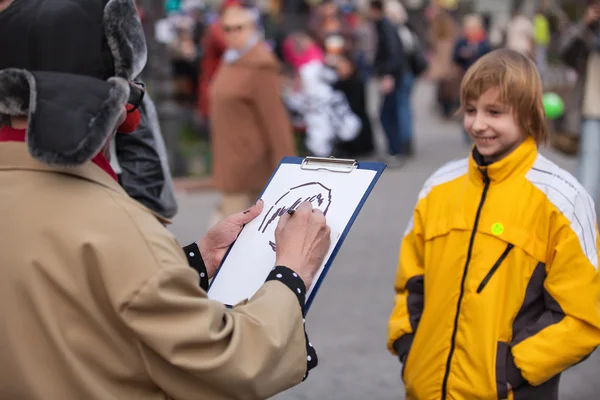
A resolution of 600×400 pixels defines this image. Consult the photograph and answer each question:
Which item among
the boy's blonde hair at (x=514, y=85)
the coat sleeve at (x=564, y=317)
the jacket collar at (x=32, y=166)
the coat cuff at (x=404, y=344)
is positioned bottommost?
the coat cuff at (x=404, y=344)

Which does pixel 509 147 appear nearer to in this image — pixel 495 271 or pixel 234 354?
pixel 495 271

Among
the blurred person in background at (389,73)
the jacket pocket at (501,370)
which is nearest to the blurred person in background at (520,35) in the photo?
the blurred person in background at (389,73)

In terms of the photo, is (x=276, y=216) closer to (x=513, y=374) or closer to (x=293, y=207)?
(x=293, y=207)

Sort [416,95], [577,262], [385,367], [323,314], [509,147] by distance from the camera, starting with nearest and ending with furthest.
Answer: [577,262]
[509,147]
[385,367]
[323,314]
[416,95]

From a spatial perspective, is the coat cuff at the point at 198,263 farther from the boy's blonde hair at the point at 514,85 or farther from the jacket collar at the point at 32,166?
the boy's blonde hair at the point at 514,85

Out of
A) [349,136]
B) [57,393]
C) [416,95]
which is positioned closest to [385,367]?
[57,393]

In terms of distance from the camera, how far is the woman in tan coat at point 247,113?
23.8ft

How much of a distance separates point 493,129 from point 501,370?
31.8 inches

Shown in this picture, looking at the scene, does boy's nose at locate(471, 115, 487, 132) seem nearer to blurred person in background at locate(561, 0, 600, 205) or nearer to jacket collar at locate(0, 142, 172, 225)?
jacket collar at locate(0, 142, 172, 225)

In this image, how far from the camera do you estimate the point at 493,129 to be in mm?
3266

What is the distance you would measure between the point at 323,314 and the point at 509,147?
11.0 ft

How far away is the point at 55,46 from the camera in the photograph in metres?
1.98

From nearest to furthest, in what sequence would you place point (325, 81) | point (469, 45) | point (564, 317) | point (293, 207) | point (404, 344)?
point (293, 207) < point (564, 317) < point (404, 344) < point (325, 81) < point (469, 45)

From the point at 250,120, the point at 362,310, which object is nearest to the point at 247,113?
the point at 250,120
